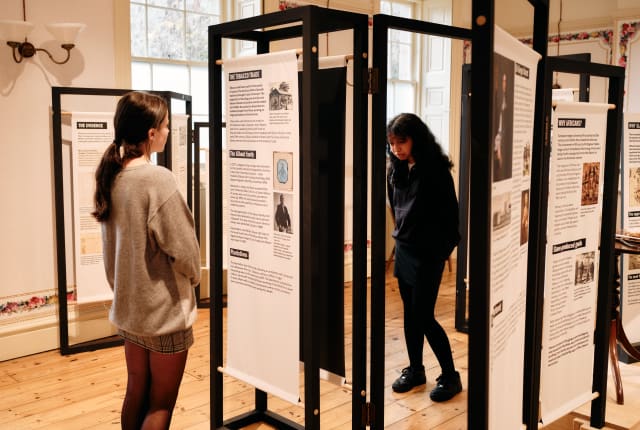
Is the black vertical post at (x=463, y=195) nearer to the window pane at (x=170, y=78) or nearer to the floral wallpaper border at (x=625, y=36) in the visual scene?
the window pane at (x=170, y=78)

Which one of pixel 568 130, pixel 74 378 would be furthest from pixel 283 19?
pixel 74 378

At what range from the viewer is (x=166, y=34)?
5.62m

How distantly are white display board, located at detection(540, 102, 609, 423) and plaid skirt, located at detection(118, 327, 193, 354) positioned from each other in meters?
1.46

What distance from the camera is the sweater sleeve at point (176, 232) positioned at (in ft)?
7.45

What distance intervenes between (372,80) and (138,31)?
353 cm

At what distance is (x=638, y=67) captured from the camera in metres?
6.18

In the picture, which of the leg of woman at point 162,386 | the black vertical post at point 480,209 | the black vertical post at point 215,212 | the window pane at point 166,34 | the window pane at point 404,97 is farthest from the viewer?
the window pane at point 404,97

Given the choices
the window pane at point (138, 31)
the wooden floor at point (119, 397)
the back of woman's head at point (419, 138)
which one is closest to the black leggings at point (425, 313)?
the wooden floor at point (119, 397)

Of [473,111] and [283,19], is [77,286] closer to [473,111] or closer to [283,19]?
[283,19]

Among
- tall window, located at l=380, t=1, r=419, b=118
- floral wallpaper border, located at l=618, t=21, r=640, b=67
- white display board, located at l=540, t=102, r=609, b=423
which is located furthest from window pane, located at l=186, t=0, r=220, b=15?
white display board, located at l=540, t=102, r=609, b=423

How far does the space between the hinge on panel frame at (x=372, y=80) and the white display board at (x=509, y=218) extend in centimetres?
72

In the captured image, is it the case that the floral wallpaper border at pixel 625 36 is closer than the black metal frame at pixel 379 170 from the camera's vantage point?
No

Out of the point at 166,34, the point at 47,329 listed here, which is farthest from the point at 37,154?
the point at 166,34

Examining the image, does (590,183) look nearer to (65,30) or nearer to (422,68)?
(65,30)
